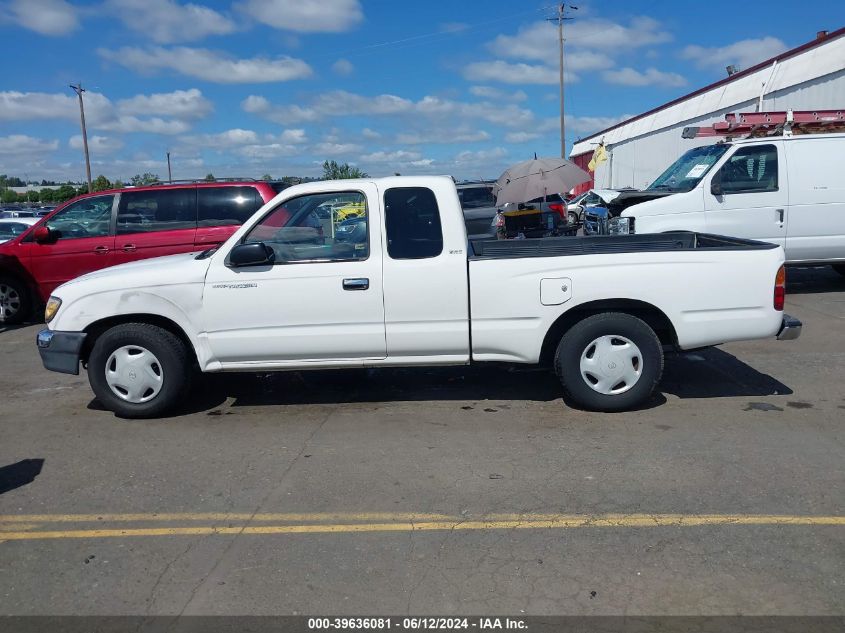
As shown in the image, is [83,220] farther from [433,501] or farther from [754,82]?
[754,82]

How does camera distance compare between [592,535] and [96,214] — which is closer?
[592,535]

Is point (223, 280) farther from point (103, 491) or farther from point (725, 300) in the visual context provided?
point (725, 300)

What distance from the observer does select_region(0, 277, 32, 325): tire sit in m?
11.1

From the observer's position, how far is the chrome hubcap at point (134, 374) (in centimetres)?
618

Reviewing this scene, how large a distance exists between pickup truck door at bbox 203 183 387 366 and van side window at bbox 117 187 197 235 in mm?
4829

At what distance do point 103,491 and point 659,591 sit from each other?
3402mm

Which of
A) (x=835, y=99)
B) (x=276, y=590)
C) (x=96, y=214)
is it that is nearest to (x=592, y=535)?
(x=276, y=590)

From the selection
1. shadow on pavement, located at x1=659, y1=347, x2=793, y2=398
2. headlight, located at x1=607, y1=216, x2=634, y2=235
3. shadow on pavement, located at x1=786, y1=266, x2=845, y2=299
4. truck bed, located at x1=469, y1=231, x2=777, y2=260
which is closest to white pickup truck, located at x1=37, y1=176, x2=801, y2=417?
truck bed, located at x1=469, y1=231, x2=777, y2=260

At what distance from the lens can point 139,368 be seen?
6.19m

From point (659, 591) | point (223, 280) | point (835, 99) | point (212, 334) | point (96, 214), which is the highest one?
point (835, 99)

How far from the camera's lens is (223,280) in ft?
19.7

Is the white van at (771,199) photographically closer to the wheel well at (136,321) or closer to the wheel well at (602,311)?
the wheel well at (602,311)

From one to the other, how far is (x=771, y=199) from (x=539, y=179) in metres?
3.33

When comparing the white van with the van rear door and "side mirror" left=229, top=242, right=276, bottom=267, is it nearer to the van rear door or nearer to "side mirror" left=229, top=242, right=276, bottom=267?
the van rear door
